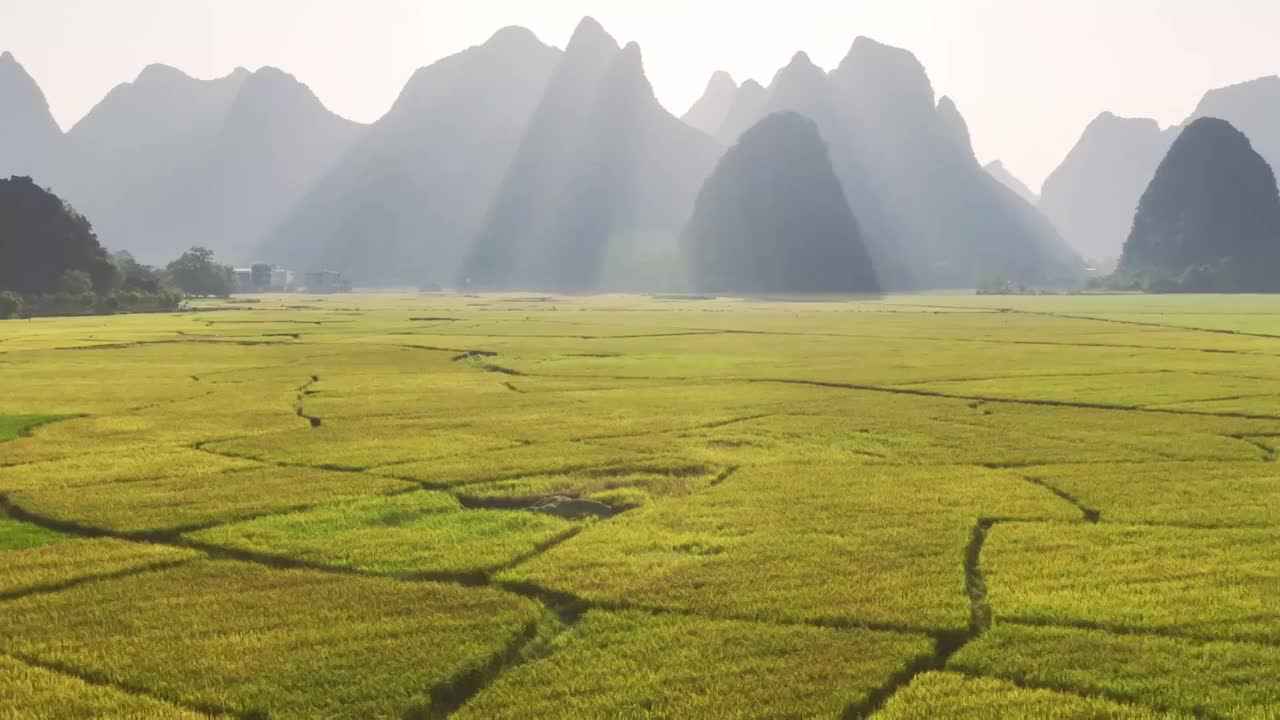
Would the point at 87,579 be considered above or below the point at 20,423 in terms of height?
below

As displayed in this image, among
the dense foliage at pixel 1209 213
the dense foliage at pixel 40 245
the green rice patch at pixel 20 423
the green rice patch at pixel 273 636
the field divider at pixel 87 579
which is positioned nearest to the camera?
the green rice patch at pixel 273 636

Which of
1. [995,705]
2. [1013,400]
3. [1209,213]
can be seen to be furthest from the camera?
[1209,213]

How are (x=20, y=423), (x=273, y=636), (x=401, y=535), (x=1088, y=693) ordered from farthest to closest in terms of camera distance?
(x=20, y=423), (x=401, y=535), (x=273, y=636), (x=1088, y=693)

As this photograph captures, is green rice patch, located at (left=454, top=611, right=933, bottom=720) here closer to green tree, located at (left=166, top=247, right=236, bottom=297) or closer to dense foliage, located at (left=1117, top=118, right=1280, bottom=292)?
green tree, located at (left=166, top=247, right=236, bottom=297)

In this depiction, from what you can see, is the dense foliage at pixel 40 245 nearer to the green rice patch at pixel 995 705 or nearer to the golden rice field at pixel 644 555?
the golden rice field at pixel 644 555

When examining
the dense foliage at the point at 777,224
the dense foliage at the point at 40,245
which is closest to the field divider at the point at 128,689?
the dense foliage at the point at 40,245

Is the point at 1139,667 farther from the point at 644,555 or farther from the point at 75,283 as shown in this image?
the point at 75,283

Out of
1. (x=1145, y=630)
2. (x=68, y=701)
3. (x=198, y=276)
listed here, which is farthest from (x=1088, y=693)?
(x=198, y=276)
